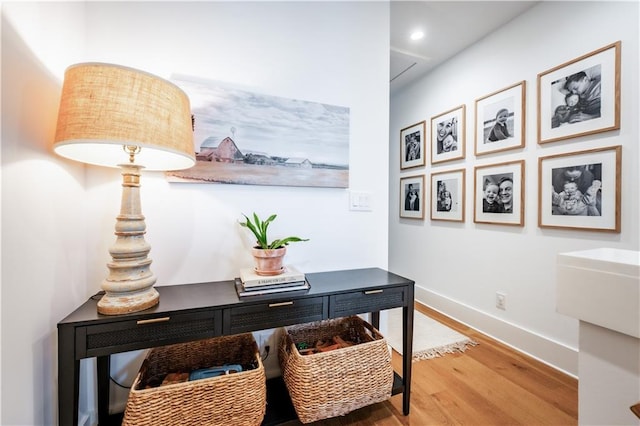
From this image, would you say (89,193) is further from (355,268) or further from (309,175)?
(355,268)

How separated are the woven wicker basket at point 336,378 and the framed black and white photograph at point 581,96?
1868mm

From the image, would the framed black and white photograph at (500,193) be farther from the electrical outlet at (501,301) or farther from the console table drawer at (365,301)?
the console table drawer at (365,301)

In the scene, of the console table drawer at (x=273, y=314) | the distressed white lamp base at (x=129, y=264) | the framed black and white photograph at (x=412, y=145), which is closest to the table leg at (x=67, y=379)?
the distressed white lamp base at (x=129, y=264)

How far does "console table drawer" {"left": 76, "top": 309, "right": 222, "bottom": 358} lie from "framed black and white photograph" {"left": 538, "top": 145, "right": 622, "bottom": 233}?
2.23m

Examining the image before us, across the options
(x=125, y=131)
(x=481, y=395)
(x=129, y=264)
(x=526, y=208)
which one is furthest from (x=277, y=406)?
(x=526, y=208)

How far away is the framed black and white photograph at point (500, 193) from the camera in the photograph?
2076 mm

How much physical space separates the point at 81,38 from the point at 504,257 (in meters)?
3.04

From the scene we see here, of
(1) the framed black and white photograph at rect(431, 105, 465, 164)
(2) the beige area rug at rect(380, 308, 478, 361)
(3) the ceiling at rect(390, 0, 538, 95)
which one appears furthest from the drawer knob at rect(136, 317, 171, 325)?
(1) the framed black and white photograph at rect(431, 105, 465, 164)

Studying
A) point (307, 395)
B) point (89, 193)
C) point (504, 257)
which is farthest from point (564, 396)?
point (89, 193)

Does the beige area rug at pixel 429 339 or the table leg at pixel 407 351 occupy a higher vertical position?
the table leg at pixel 407 351

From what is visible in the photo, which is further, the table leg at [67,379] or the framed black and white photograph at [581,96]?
the framed black and white photograph at [581,96]

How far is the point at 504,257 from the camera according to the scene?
2.19 m

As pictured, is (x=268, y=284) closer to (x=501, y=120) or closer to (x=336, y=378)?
(x=336, y=378)

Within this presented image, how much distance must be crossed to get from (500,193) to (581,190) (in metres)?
0.52
